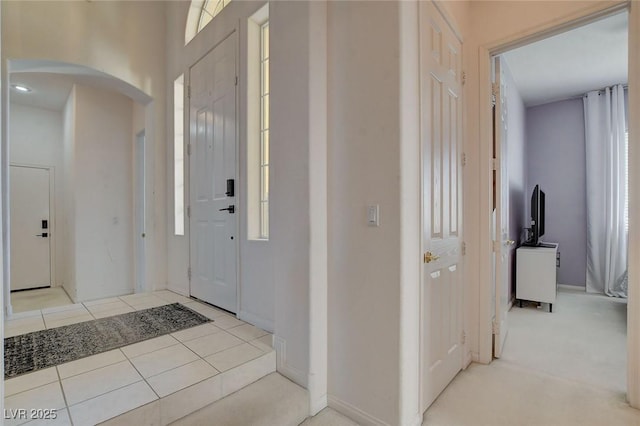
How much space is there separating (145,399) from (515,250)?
15.2 ft

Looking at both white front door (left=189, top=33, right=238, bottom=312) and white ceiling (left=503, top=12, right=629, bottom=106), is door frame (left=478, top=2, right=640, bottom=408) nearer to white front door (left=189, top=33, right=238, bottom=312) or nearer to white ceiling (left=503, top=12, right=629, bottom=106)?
white ceiling (left=503, top=12, right=629, bottom=106)

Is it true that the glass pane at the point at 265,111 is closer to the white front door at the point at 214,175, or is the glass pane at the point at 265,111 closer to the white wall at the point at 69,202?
the white front door at the point at 214,175

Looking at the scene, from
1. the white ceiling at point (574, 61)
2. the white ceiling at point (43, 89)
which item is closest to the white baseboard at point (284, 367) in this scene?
the white ceiling at point (574, 61)

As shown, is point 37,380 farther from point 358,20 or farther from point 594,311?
point 594,311

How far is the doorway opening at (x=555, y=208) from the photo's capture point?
103 inches

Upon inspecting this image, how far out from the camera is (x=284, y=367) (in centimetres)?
204

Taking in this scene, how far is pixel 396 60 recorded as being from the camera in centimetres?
167

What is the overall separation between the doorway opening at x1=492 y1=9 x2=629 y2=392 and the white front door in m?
2.32

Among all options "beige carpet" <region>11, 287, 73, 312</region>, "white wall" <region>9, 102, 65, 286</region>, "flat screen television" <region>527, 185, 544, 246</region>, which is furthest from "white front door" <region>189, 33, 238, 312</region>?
"flat screen television" <region>527, 185, 544, 246</region>

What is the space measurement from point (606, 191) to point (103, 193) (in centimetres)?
762

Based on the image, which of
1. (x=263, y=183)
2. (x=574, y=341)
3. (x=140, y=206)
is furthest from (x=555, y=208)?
(x=140, y=206)

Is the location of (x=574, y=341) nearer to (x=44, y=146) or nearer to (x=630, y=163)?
(x=630, y=163)

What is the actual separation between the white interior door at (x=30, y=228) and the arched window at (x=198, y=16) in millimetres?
4007

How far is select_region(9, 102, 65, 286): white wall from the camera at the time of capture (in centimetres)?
512
